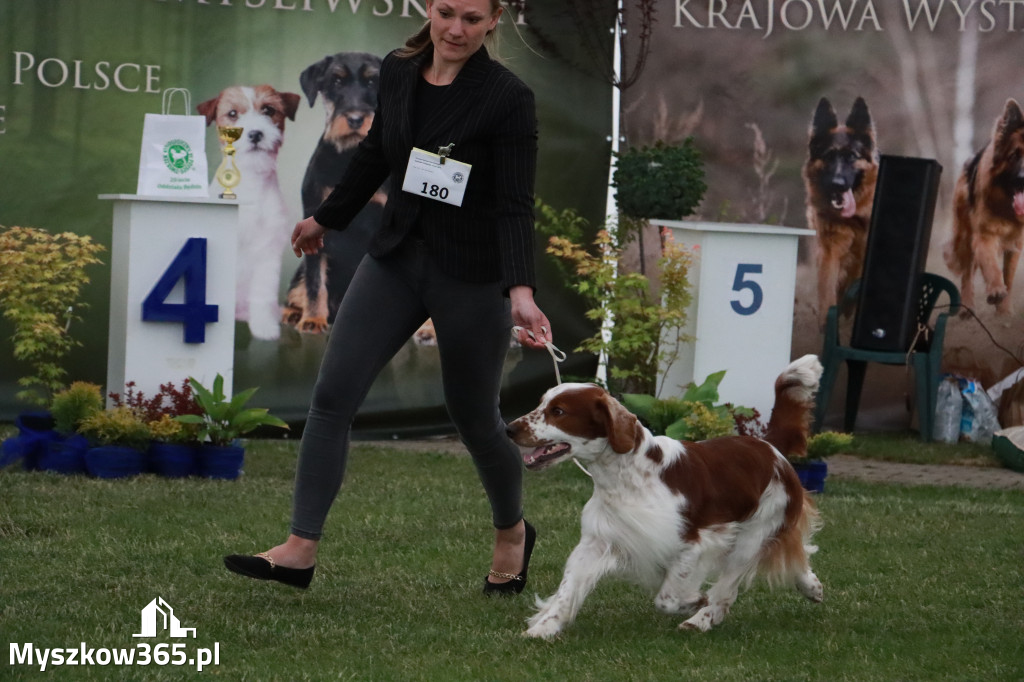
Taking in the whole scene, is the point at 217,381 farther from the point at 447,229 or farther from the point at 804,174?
the point at 804,174

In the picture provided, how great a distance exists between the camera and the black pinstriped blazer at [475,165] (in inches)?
165

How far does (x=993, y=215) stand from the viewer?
950 cm

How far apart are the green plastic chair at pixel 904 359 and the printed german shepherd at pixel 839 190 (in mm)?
148

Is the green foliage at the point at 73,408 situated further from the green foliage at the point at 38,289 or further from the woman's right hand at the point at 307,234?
the woman's right hand at the point at 307,234

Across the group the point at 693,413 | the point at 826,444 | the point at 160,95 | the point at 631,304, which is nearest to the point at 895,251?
the point at 631,304

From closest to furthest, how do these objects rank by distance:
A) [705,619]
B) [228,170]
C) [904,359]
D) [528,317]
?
[528,317] → [705,619] → [228,170] → [904,359]

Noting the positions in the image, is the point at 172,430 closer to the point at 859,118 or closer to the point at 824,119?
the point at 824,119

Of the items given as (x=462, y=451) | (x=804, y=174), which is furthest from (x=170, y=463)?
(x=804, y=174)

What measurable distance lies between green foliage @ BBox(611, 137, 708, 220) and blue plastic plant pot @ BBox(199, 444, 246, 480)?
8.69 feet

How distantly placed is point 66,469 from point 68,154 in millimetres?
2319

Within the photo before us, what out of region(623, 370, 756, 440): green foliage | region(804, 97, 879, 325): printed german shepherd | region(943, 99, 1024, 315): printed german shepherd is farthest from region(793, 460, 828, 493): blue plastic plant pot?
region(943, 99, 1024, 315): printed german shepherd

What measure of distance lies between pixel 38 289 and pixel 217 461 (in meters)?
1.51

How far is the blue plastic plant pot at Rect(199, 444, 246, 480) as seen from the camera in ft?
23.2

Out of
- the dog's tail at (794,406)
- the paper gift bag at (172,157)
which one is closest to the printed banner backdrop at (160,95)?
the paper gift bag at (172,157)
